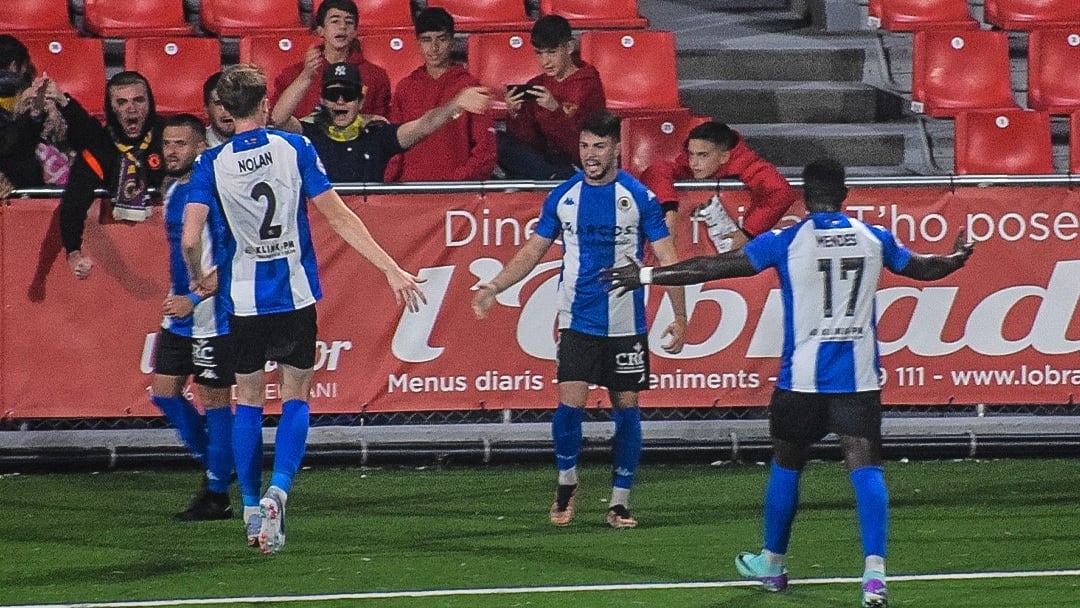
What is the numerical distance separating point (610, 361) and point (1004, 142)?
4875mm

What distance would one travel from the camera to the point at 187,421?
9.14 m

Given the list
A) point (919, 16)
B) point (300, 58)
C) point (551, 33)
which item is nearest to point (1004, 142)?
point (919, 16)

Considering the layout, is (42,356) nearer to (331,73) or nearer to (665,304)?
(331,73)

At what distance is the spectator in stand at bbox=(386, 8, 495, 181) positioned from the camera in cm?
1080

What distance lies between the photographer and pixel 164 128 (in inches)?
351

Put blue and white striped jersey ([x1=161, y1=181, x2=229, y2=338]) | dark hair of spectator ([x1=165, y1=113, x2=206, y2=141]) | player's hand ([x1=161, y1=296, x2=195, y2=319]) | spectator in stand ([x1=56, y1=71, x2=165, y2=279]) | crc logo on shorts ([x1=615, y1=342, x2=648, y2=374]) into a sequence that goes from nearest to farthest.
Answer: player's hand ([x1=161, y1=296, x2=195, y2=319])
crc logo on shorts ([x1=615, y1=342, x2=648, y2=374])
blue and white striped jersey ([x1=161, y1=181, x2=229, y2=338])
dark hair of spectator ([x1=165, y1=113, x2=206, y2=141])
spectator in stand ([x1=56, y1=71, x2=165, y2=279])

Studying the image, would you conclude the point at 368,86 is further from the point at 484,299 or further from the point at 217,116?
the point at 484,299

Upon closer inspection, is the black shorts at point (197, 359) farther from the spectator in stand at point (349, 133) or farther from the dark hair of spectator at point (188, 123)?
the spectator in stand at point (349, 133)

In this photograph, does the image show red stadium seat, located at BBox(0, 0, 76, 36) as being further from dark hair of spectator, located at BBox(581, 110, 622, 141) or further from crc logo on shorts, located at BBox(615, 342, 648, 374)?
crc logo on shorts, located at BBox(615, 342, 648, 374)

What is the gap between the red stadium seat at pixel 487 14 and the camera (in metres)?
13.5

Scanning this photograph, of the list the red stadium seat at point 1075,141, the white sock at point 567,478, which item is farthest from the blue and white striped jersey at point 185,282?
the red stadium seat at point 1075,141

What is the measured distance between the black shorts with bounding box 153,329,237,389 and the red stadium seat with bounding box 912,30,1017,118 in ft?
21.7

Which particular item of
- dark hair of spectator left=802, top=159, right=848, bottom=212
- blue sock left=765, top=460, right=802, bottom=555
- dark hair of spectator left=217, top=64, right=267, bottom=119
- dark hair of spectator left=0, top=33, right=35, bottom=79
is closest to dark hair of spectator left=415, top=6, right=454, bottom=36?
dark hair of spectator left=0, top=33, right=35, bottom=79

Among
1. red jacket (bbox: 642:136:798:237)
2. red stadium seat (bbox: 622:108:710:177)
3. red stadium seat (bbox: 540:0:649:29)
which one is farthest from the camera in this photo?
red stadium seat (bbox: 540:0:649:29)
